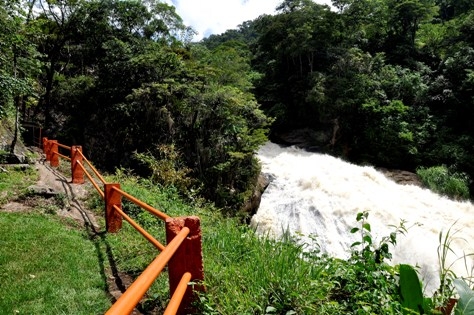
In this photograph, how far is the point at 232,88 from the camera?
14.8 meters

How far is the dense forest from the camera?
1389cm

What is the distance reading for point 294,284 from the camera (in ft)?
8.24

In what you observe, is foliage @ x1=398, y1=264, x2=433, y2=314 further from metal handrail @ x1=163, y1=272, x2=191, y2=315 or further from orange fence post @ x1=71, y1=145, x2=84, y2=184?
orange fence post @ x1=71, y1=145, x2=84, y2=184

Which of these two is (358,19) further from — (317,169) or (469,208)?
(469,208)

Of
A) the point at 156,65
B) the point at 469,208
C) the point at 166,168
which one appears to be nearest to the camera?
the point at 166,168

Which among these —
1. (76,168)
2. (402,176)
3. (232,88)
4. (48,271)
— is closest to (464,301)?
(48,271)

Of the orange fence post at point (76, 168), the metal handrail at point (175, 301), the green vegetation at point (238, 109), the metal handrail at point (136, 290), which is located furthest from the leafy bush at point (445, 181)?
the metal handrail at point (136, 290)

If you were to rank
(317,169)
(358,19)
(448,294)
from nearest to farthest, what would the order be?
(448,294) → (317,169) → (358,19)

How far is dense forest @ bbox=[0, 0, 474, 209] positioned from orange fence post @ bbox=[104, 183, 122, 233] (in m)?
4.88

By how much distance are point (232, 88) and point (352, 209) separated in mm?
7419

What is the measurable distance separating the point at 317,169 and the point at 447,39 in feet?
60.0

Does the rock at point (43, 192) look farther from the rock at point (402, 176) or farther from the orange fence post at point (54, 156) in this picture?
the rock at point (402, 176)

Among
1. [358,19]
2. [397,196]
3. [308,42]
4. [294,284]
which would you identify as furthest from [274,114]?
[294,284]

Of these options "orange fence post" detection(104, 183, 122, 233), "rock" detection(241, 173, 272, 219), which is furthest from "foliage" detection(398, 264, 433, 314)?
"rock" detection(241, 173, 272, 219)
